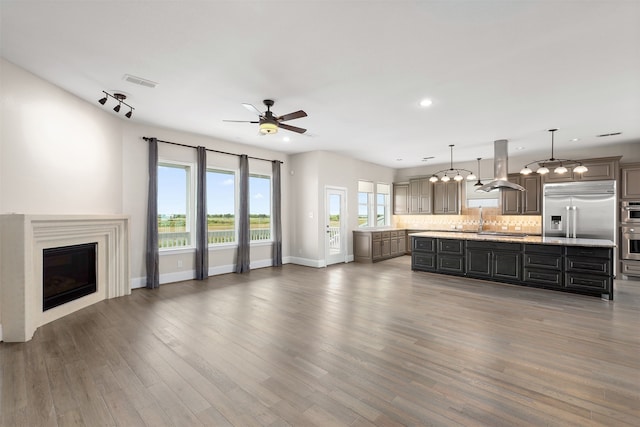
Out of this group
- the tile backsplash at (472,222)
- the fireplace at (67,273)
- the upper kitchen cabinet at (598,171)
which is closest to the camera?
the fireplace at (67,273)

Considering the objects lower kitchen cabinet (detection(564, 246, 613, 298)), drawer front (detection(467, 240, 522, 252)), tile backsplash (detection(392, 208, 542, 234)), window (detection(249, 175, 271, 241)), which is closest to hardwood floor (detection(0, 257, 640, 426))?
lower kitchen cabinet (detection(564, 246, 613, 298))

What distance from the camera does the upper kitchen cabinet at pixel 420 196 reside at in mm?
9641

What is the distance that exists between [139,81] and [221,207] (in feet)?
11.2

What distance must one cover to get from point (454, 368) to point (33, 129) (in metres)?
5.32

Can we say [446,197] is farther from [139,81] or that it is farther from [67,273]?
[67,273]

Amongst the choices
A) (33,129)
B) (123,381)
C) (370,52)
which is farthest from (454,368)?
(33,129)

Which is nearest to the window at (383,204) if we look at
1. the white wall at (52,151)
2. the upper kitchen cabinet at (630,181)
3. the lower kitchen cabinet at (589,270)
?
the lower kitchen cabinet at (589,270)

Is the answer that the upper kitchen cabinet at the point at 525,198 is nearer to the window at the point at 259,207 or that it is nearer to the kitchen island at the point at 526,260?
the kitchen island at the point at 526,260

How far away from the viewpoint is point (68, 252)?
163 inches

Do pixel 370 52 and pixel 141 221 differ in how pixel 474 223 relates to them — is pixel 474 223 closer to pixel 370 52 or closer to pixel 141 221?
pixel 370 52

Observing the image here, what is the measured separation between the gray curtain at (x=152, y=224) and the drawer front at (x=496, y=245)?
6.27 metres

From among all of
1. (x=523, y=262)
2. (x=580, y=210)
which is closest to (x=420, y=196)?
(x=580, y=210)

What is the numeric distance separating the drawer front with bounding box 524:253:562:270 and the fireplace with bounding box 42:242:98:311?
7470mm

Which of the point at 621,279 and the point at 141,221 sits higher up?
the point at 141,221
